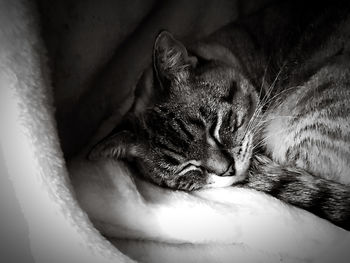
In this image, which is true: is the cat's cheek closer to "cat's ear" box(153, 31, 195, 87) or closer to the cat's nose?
the cat's nose

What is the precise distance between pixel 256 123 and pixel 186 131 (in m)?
0.27

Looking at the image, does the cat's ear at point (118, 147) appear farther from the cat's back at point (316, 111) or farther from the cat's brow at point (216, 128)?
the cat's back at point (316, 111)

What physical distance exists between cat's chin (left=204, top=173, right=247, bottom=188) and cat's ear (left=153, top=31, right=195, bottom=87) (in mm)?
325

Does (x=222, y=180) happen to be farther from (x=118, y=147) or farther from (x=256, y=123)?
(x=118, y=147)

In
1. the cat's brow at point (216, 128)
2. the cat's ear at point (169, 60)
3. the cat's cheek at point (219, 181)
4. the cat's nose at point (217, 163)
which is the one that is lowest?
the cat's cheek at point (219, 181)

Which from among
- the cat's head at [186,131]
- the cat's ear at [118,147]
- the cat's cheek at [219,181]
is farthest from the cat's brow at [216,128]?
the cat's ear at [118,147]

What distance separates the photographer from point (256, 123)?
4.22 ft

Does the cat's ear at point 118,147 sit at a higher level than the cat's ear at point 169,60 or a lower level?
lower

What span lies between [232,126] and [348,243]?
47 centimetres

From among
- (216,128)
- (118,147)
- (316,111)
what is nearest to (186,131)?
(216,128)

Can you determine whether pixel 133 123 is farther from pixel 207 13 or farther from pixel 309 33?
pixel 309 33

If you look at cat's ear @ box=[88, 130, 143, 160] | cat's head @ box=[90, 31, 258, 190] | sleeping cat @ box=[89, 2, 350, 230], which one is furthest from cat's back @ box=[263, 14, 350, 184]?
cat's ear @ box=[88, 130, 143, 160]

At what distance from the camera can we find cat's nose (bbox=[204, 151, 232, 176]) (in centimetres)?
117

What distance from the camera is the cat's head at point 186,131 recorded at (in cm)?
Answer: 117
